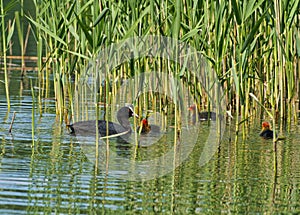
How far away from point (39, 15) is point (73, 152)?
6.01 feet

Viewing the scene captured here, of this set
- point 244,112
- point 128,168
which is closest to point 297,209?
point 128,168

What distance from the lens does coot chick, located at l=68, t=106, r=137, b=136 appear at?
9.41m

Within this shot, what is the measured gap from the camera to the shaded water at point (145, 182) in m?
6.16

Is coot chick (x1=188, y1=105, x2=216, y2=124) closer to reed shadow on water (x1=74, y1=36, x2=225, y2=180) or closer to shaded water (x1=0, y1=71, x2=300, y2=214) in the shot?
reed shadow on water (x1=74, y1=36, x2=225, y2=180)

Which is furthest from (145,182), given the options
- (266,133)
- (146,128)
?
(266,133)

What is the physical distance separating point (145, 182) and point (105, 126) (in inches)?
103

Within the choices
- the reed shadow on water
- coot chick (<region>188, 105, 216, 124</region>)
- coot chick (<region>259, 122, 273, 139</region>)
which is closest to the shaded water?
the reed shadow on water

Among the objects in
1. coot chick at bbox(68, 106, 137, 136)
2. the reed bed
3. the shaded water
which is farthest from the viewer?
coot chick at bbox(68, 106, 137, 136)

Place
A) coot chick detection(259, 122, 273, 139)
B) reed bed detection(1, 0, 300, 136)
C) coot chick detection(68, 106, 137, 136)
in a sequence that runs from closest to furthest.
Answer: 1. reed bed detection(1, 0, 300, 136)
2. coot chick detection(68, 106, 137, 136)
3. coot chick detection(259, 122, 273, 139)

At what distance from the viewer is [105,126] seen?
31.4 ft

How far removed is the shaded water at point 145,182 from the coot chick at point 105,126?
18 cm

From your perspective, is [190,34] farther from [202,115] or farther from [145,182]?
[202,115]

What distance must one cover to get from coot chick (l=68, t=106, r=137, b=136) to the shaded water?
0.58 feet

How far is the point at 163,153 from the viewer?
28.1 feet
